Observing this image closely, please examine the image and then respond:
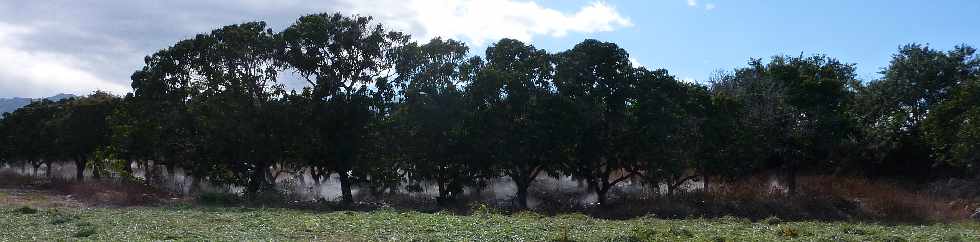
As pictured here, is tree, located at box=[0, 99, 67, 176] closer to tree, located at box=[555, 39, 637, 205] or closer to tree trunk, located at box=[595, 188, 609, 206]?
tree trunk, located at box=[595, 188, 609, 206]

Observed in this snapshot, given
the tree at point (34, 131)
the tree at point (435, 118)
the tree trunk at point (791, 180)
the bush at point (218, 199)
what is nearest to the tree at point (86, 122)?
the tree at point (34, 131)

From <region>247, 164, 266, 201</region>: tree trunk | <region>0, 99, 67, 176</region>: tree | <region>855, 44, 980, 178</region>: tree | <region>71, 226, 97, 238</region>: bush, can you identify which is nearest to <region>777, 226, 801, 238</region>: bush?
<region>71, 226, 97, 238</region>: bush

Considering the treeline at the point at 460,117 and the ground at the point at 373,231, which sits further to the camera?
the treeline at the point at 460,117

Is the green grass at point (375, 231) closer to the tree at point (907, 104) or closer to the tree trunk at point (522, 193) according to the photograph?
the tree trunk at point (522, 193)

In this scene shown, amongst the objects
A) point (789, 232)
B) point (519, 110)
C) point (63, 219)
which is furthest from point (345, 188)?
point (789, 232)

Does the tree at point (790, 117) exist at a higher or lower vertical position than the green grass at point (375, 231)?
higher

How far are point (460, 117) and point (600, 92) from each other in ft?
18.6

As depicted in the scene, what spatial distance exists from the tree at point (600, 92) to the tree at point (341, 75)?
318 inches

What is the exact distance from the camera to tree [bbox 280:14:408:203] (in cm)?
3338

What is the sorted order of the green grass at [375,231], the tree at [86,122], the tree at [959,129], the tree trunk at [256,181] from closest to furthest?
the green grass at [375,231], the tree at [959,129], the tree trunk at [256,181], the tree at [86,122]

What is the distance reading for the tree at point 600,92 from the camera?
1216 inches

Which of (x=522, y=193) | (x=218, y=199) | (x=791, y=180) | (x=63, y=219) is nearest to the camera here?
(x=63, y=219)

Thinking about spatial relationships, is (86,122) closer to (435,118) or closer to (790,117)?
(435,118)

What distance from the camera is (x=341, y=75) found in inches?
1332
